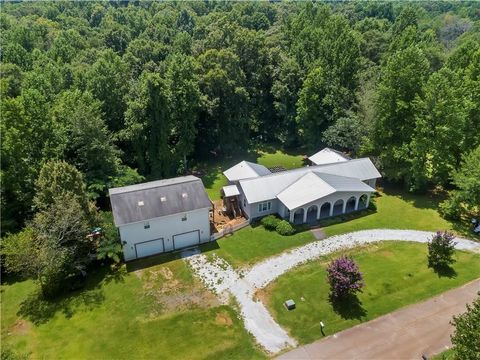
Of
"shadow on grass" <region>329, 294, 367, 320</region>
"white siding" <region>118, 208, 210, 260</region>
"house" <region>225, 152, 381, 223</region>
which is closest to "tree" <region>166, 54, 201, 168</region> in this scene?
"house" <region>225, 152, 381, 223</region>

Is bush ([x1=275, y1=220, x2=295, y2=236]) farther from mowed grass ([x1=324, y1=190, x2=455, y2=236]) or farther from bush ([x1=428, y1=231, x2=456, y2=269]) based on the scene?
bush ([x1=428, y1=231, x2=456, y2=269])

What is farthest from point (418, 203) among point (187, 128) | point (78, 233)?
point (78, 233)

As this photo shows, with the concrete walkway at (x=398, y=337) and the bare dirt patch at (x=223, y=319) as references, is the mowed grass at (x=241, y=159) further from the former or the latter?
the concrete walkway at (x=398, y=337)

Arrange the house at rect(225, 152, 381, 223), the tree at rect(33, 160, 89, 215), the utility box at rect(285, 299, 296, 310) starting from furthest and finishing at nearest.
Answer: the house at rect(225, 152, 381, 223) < the tree at rect(33, 160, 89, 215) < the utility box at rect(285, 299, 296, 310)

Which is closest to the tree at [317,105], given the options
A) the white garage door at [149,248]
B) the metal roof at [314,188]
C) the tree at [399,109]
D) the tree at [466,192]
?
the tree at [399,109]

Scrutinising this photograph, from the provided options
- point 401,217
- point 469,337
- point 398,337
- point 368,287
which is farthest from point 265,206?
point 469,337

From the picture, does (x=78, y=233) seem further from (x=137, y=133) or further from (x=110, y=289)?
(x=137, y=133)
